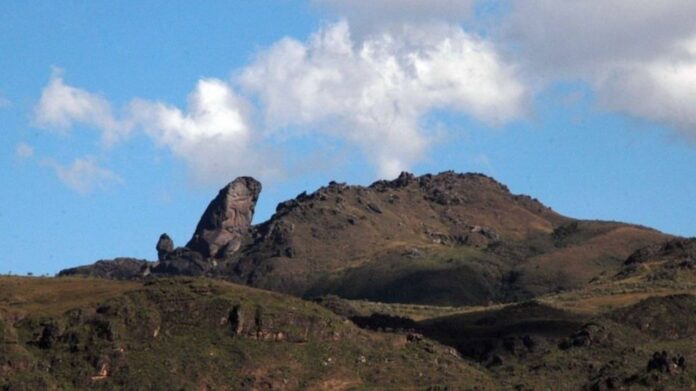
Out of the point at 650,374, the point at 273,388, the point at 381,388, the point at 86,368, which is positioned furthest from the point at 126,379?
the point at 650,374

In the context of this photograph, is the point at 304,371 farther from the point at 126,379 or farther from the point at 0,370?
the point at 0,370

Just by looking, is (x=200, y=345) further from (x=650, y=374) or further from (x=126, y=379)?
(x=650, y=374)

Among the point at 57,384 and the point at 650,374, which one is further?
the point at 650,374

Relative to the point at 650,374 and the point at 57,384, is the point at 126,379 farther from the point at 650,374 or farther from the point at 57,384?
the point at 650,374

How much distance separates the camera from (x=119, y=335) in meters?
194

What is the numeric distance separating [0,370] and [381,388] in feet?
144

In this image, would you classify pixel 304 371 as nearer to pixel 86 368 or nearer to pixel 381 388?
pixel 381 388

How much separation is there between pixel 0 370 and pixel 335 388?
39.1 metres

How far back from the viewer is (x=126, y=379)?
613 feet

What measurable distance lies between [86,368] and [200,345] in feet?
52.1

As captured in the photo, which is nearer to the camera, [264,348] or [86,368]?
[86,368]

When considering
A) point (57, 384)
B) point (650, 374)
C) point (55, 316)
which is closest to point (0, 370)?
point (57, 384)

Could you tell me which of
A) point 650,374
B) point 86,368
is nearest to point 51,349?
point 86,368

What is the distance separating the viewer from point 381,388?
193m
